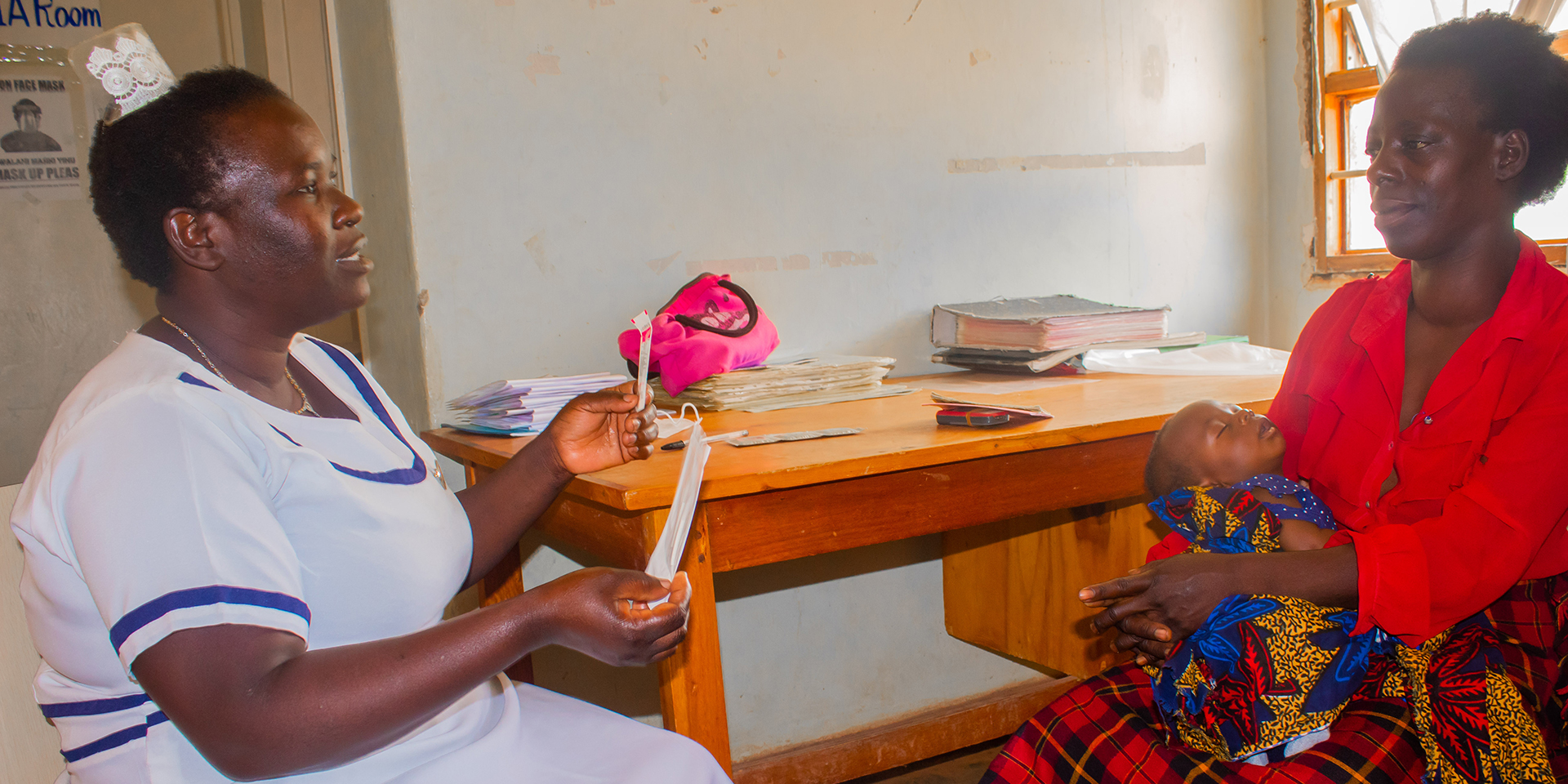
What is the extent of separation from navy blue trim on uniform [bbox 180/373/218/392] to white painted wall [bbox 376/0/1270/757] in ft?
3.55

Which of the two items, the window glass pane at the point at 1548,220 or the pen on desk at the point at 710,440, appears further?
the window glass pane at the point at 1548,220

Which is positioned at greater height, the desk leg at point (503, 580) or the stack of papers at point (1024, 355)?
the stack of papers at point (1024, 355)

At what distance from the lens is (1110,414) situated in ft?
6.03

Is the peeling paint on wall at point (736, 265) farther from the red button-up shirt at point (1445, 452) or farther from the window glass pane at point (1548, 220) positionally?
the window glass pane at point (1548, 220)

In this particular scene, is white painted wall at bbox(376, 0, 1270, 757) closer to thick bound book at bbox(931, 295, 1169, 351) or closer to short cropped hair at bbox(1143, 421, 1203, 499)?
thick bound book at bbox(931, 295, 1169, 351)

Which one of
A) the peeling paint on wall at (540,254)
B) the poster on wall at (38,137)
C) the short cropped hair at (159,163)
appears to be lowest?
the peeling paint on wall at (540,254)

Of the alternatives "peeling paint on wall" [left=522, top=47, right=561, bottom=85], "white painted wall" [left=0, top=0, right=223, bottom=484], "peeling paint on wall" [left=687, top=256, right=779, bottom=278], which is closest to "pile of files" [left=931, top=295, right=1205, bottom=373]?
"peeling paint on wall" [left=687, top=256, right=779, bottom=278]

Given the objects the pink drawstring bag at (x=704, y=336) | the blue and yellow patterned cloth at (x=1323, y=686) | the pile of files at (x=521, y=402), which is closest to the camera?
the blue and yellow patterned cloth at (x=1323, y=686)

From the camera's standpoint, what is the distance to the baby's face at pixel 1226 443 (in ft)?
5.02

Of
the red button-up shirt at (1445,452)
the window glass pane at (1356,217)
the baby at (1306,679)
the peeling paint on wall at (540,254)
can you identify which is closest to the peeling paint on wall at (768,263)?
the peeling paint on wall at (540,254)

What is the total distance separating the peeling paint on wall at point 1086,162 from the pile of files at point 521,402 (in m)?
1.25

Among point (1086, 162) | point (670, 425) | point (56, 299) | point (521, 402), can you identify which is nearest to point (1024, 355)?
point (1086, 162)

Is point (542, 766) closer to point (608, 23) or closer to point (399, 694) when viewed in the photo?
point (399, 694)

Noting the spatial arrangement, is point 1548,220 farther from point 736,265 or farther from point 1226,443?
point 736,265
